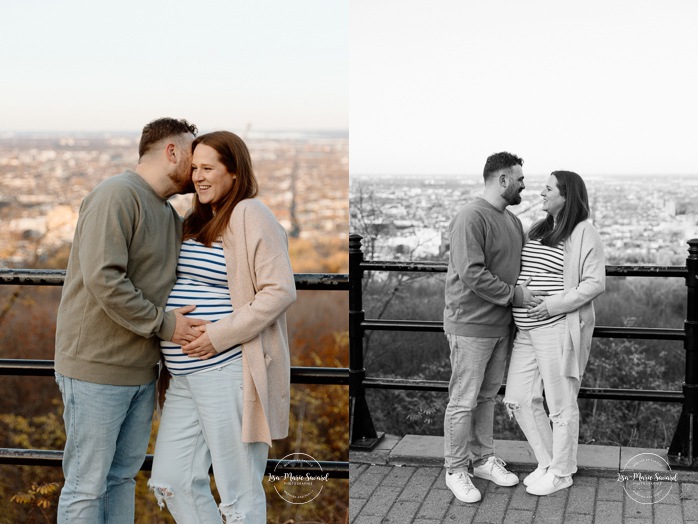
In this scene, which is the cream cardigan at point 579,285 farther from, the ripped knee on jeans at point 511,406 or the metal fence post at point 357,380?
the metal fence post at point 357,380

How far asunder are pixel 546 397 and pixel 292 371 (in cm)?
88

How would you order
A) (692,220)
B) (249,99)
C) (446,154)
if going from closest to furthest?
(692,220) < (446,154) < (249,99)

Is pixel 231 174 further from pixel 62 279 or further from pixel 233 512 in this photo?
pixel 233 512

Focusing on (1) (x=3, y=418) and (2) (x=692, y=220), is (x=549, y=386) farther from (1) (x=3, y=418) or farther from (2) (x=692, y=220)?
(1) (x=3, y=418)

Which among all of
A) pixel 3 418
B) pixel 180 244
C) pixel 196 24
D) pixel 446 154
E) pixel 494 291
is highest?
pixel 196 24

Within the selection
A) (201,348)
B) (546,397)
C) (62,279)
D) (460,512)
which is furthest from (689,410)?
(62,279)

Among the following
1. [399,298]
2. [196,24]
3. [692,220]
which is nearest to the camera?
[692,220]

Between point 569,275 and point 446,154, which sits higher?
point 446,154

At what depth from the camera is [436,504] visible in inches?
111

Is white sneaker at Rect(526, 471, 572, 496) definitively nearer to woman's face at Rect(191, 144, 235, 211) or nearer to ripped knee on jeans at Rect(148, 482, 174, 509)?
ripped knee on jeans at Rect(148, 482, 174, 509)

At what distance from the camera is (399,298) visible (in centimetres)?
300

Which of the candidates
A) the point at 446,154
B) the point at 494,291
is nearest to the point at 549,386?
the point at 494,291

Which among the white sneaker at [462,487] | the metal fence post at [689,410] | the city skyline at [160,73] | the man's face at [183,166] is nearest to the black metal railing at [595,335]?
the metal fence post at [689,410]

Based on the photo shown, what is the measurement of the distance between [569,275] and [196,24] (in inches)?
195
